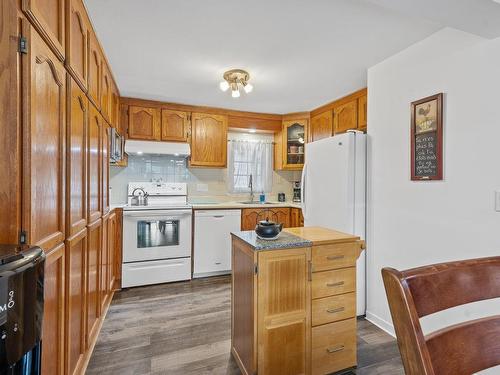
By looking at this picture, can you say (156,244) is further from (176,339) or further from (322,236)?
(322,236)

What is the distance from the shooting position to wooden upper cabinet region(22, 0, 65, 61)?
91cm

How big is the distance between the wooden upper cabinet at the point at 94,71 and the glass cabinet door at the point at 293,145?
270 cm

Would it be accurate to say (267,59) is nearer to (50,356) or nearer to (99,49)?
(99,49)

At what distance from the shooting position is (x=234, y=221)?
353cm

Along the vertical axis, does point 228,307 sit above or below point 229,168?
below

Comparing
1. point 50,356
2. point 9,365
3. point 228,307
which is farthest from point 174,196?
point 9,365

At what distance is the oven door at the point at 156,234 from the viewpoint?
3057mm

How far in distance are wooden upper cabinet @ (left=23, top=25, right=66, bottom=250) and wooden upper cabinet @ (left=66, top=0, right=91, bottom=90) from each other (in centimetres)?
16

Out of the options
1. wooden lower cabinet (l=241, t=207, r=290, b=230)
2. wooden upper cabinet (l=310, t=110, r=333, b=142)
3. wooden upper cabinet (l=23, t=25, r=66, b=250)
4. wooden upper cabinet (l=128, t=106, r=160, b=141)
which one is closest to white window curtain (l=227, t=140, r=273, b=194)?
wooden lower cabinet (l=241, t=207, r=290, b=230)

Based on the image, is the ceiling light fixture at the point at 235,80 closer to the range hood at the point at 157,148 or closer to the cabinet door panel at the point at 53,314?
the range hood at the point at 157,148

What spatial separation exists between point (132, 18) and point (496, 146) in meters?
2.39

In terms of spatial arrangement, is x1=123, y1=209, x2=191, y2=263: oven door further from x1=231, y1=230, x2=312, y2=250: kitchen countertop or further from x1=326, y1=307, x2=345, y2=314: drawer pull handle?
x1=326, y1=307, x2=345, y2=314: drawer pull handle

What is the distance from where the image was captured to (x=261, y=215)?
369 centimetres

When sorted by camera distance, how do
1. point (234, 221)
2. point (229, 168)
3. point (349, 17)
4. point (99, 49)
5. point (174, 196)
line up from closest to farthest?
point (349, 17), point (99, 49), point (234, 221), point (174, 196), point (229, 168)
